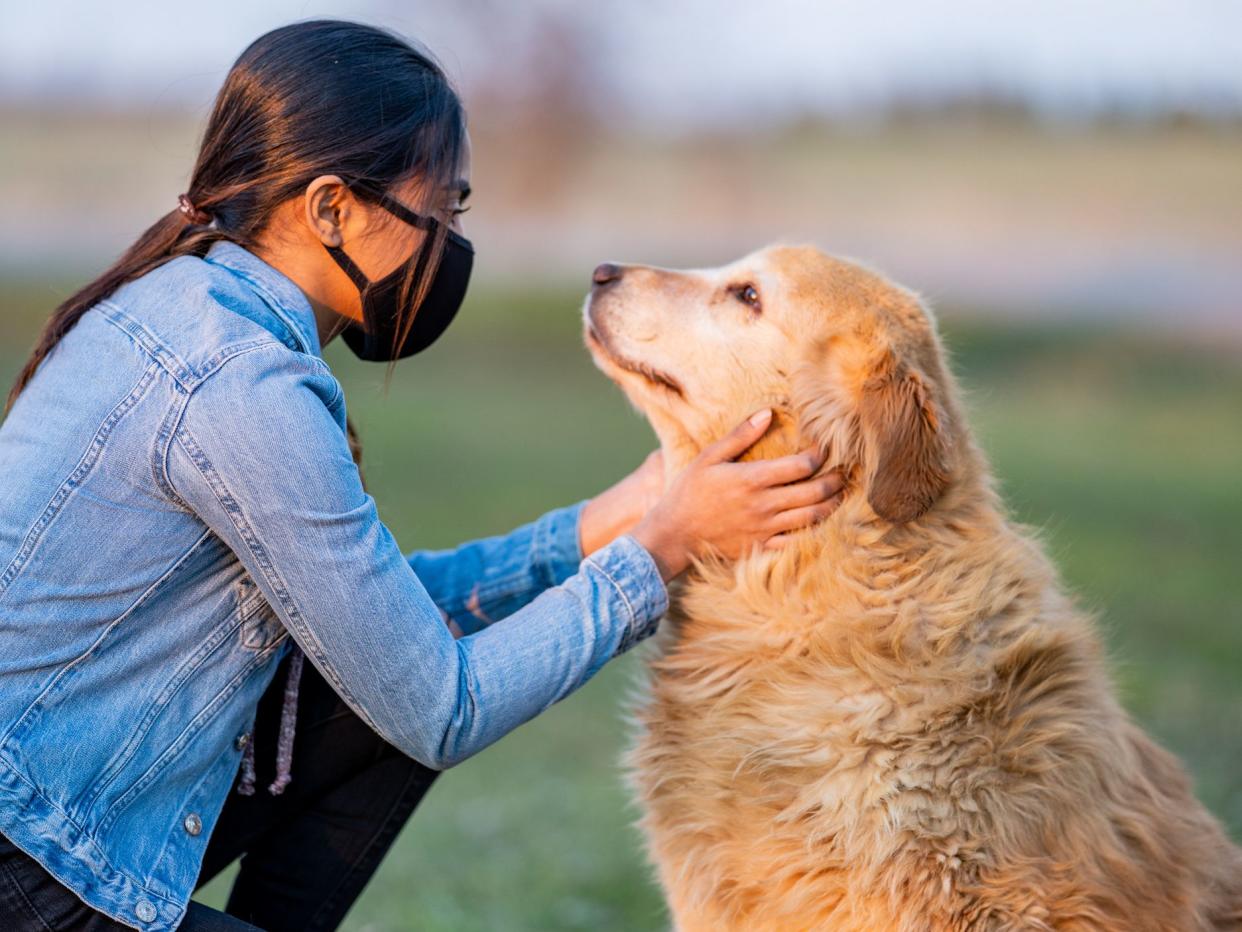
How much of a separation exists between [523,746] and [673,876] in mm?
4580

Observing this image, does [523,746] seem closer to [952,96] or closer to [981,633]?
[981,633]

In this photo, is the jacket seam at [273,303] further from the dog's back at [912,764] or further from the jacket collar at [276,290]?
the dog's back at [912,764]

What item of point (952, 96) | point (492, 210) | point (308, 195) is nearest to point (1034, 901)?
point (308, 195)

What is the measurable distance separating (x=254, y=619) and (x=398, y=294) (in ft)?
2.30

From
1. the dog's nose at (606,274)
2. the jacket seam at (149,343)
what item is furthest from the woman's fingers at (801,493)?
the jacket seam at (149,343)

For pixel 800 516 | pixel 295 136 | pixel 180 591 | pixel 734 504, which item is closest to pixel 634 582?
pixel 734 504

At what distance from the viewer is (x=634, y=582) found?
2.35m

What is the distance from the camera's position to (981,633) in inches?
95.7

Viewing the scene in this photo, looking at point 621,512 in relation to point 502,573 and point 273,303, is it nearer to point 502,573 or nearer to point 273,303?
point 502,573

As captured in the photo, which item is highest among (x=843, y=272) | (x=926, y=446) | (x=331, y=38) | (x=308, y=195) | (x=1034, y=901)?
(x=331, y=38)

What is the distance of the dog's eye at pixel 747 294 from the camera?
2934 millimetres

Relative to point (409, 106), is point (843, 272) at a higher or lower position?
lower

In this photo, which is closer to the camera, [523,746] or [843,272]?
[843,272]

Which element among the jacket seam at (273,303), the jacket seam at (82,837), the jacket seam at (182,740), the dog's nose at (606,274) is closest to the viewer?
the jacket seam at (82,837)
